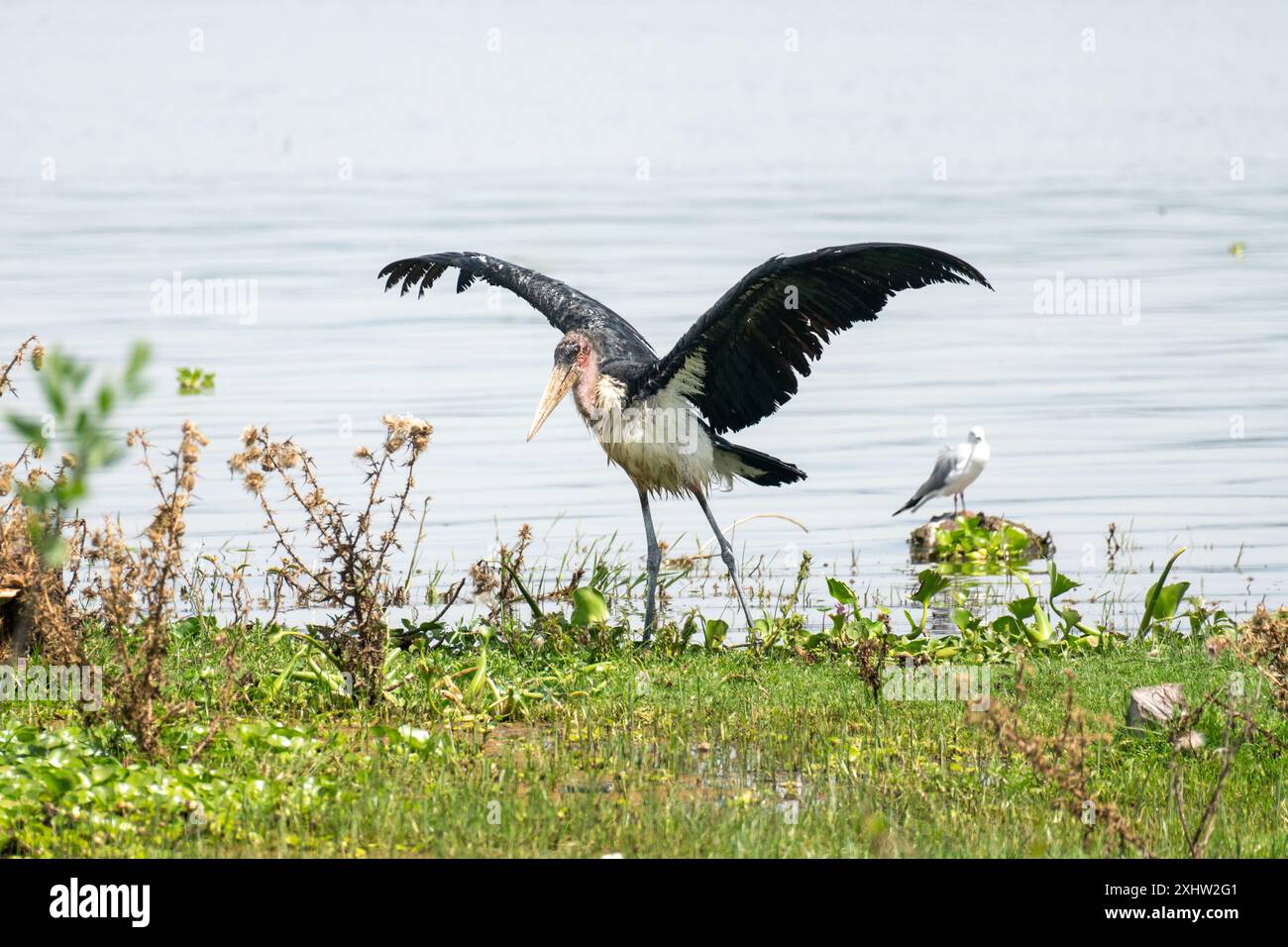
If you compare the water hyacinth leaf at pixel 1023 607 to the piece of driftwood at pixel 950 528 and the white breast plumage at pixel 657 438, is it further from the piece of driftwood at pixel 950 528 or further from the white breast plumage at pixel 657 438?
the piece of driftwood at pixel 950 528

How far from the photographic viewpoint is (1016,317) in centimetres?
2016

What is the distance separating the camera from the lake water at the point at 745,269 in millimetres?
12625

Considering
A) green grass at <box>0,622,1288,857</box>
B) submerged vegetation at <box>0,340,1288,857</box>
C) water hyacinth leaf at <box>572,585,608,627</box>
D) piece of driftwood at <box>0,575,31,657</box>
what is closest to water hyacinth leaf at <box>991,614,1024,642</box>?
submerged vegetation at <box>0,340,1288,857</box>

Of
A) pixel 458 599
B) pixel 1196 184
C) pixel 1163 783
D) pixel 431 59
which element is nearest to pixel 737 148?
pixel 1196 184

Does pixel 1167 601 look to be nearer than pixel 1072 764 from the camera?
No

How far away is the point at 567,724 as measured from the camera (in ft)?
23.1

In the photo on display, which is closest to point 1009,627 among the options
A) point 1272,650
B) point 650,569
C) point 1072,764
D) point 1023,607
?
point 1023,607

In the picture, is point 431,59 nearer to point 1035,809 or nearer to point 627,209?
point 627,209

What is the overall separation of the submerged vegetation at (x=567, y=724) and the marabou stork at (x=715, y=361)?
928mm

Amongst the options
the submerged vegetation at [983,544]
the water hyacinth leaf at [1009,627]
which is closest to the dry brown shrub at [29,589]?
the water hyacinth leaf at [1009,627]

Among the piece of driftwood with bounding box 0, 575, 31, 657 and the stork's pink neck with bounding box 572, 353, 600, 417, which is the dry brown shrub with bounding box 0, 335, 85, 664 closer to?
the piece of driftwood with bounding box 0, 575, 31, 657

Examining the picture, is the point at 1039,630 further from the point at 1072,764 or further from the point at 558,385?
the point at 1072,764

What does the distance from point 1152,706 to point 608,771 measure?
6.71 ft

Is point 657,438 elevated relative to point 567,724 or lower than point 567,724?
elevated
